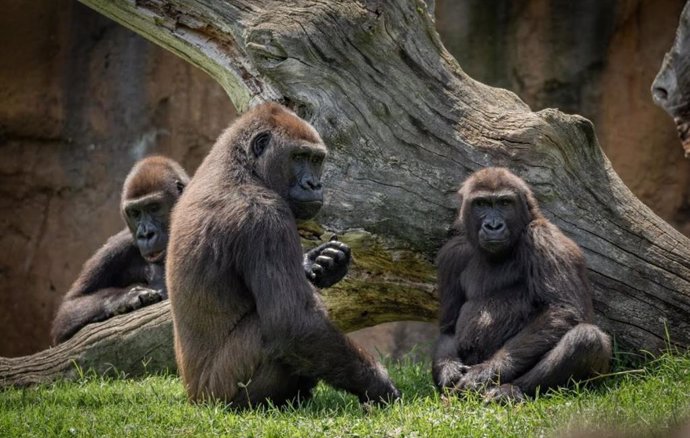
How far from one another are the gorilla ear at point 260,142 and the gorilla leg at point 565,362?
1996 mm

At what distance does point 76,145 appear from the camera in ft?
41.4

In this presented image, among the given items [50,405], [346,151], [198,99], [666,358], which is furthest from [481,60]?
[50,405]

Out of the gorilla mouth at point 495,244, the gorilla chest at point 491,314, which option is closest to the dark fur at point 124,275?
the gorilla chest at point 491,314

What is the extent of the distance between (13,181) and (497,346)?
25.8 feet

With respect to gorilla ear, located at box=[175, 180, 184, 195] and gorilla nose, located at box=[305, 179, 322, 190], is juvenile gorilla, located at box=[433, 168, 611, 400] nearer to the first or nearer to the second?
gorilla nose, located at box=[305, 179, 322, 190]

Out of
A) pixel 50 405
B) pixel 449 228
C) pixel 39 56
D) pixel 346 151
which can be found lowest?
pixel 50 405

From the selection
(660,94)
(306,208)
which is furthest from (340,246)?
(660,94)

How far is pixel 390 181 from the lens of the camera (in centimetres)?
719

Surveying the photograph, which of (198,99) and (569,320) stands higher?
(198,99)

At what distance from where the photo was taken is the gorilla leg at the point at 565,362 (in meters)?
6.12

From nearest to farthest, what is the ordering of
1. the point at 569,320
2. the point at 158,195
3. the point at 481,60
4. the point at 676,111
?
1. the point at 569,320
2. the point at 676,111
3. the point at 158,195
4. the point at 481,60

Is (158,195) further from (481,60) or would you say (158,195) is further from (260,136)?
(481,60)

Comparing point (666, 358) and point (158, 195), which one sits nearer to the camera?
point (666, 358)

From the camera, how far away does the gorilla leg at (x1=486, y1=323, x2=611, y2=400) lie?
6.12 metres
